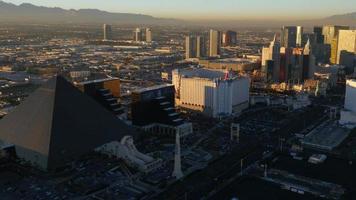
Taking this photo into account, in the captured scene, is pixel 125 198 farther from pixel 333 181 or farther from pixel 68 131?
pixel 333 181

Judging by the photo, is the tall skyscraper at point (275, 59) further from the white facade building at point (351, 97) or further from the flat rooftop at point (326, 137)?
the flat rooftop at point (326, 137)

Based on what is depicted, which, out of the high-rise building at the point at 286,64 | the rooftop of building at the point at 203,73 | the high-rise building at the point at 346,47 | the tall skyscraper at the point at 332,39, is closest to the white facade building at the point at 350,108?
the rooftop of building at the point at 203,73

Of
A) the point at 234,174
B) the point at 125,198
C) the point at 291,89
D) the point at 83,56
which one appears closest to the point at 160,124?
the point at 234,174

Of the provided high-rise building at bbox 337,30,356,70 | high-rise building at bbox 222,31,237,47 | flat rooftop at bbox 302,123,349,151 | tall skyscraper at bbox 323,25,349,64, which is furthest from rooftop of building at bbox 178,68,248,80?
high-rise building at bbox 222,31,237,47

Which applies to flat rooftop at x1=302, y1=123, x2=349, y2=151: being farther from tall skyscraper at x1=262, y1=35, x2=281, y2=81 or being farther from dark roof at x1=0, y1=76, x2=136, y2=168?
tall skyscraper at x1=262, y1=35, x2=281, y2=81

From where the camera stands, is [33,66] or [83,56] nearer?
[33,66]

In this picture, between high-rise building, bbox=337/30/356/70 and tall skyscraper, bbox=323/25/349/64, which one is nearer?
high-rise building, bbox=337/30/356/70
